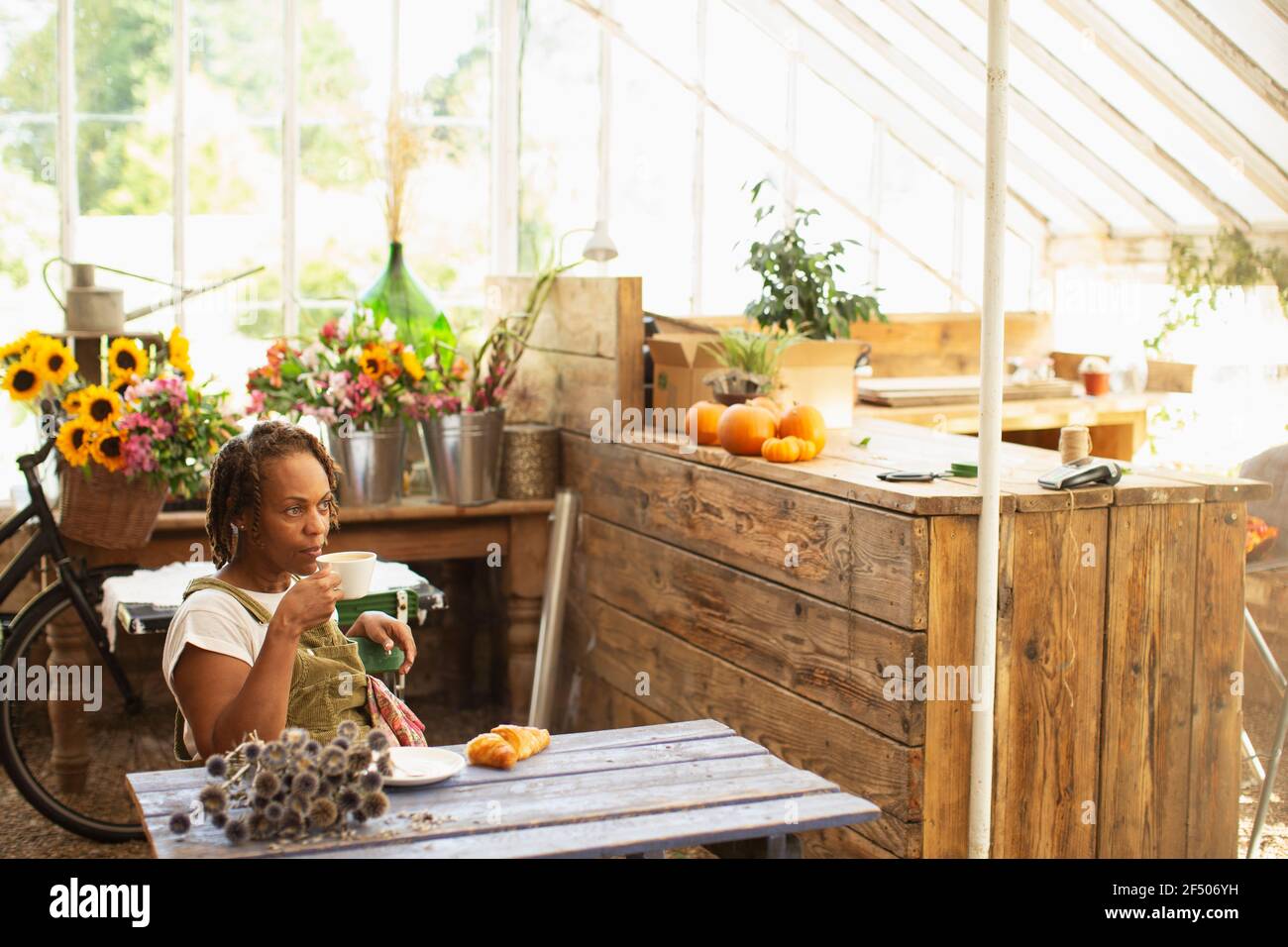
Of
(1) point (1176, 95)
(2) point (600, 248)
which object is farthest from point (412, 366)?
(1) point (1176, 95)

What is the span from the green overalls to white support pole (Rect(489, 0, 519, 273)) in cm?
389

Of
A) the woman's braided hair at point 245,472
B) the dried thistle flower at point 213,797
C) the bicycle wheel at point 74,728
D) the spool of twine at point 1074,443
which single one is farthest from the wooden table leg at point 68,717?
the spool of twine at point 1074,443

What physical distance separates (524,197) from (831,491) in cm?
326

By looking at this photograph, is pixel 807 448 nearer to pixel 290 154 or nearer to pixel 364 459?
pixel 364 459

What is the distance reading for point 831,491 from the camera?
3000mm

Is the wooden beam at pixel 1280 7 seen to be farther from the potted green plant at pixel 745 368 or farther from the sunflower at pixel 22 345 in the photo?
the sunflower at pixel 22 345

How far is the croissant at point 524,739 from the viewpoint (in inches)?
79.3

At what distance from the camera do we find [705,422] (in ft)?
11.8

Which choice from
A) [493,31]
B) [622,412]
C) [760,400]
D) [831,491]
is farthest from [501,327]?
[493,31]

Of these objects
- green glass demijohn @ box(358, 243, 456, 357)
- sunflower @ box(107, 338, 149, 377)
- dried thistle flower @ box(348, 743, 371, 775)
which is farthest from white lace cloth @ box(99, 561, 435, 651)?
dried thistle flower @ box(348, 743, 371, 775)

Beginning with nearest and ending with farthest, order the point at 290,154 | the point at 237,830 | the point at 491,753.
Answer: the point at 237,830 → the point at 491,753 → the point at 290,154

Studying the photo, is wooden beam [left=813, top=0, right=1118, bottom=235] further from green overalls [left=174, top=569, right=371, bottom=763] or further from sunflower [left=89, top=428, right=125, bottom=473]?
green overalls [left=174, top=569, right=371, bottom=763]

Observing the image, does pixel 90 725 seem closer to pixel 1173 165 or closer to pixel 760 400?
pixel 760 400

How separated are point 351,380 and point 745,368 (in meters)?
1.01
